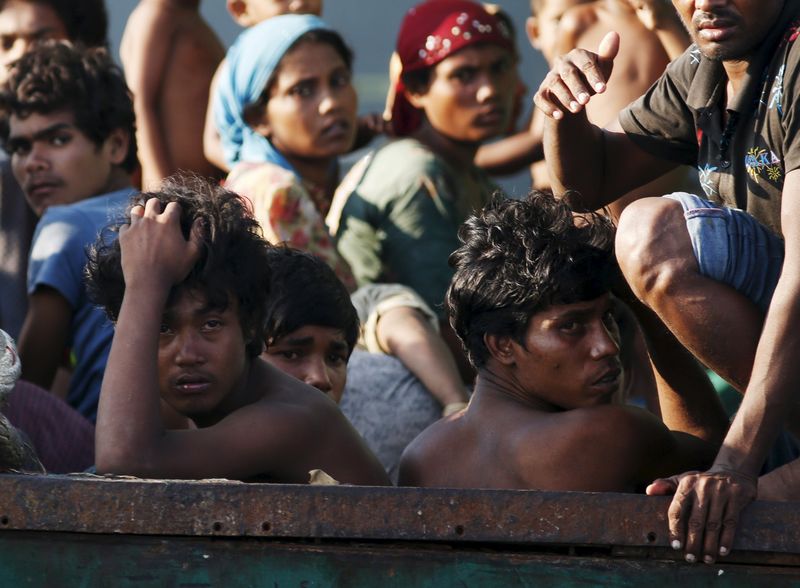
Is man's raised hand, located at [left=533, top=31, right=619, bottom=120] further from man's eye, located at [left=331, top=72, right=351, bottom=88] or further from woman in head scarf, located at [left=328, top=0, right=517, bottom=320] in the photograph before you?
man's eye, located at [left=331, top=72, right=351, bottom=88]

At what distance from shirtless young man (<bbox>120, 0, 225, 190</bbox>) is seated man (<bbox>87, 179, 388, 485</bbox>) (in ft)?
7.83

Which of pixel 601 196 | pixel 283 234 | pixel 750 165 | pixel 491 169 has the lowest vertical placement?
pixel 491 169

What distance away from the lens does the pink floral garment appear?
4375mm

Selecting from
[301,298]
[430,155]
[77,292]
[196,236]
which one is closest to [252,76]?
[430,155]

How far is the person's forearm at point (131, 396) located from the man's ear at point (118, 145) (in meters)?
1.85

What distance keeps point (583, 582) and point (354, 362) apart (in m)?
2.05

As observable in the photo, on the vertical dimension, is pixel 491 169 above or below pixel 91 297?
below

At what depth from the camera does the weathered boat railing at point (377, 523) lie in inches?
86.9

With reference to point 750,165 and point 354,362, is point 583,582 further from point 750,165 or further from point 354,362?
point 354,362

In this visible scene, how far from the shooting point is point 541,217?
300 cm

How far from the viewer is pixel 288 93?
5039 millimetres

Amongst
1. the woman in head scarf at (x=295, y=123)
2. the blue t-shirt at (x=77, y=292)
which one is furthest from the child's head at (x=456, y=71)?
the blue t-shirt at (x=77, y=292)

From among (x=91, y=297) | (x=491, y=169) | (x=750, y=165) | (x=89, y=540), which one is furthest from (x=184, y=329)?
(x=491, y=169)

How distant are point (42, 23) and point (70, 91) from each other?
0.95 metres
